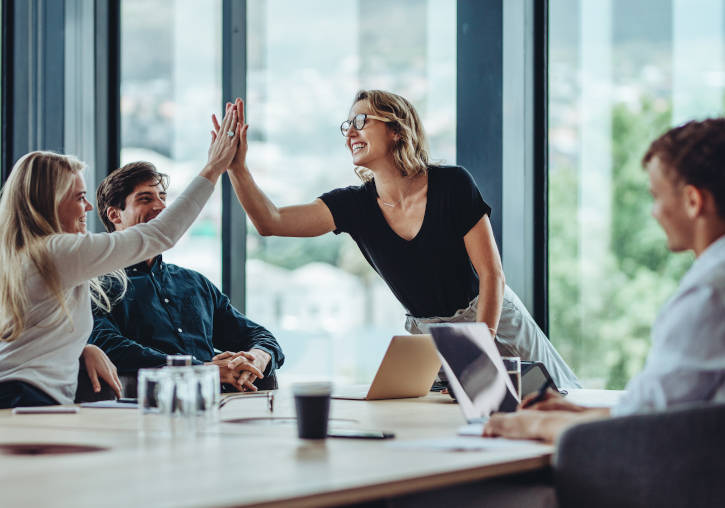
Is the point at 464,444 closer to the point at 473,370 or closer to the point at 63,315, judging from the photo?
the point at 473,370

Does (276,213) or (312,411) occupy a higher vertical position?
(276,213)

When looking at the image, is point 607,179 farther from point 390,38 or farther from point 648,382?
point 390,38

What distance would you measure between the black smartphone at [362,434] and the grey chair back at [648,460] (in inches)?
13.8

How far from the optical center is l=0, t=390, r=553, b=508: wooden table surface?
1038mm

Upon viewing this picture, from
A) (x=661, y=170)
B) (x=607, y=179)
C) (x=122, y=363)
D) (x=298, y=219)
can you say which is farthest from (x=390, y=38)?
(x=661, y=170)

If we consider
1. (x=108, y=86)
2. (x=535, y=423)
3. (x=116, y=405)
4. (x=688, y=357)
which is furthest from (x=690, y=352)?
(x=108, y=86)

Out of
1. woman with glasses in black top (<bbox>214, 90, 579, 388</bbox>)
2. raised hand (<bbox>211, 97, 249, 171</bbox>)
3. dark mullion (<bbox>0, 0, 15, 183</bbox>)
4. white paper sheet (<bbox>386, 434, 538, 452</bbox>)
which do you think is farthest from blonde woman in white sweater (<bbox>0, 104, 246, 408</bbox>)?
dark mullion (<bbox>0, 0, 15, 183</bbox>)

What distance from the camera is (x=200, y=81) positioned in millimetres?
6465

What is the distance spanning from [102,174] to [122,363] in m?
1.73

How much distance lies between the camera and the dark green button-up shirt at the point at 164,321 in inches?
111

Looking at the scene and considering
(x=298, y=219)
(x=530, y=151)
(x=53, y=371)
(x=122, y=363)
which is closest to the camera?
(x=53, y=371)

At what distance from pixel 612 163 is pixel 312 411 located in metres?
2.95

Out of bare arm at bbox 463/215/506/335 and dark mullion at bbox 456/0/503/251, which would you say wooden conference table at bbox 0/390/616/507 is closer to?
bare arm at bbox 463/215/506/335

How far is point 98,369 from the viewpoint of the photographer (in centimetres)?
247
